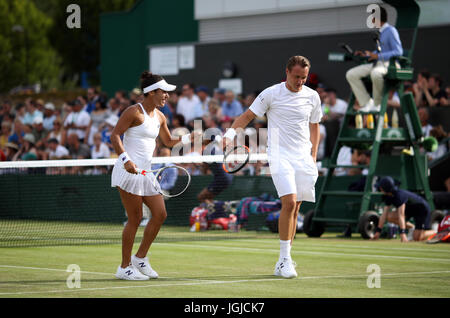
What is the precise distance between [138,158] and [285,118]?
1.62 metres

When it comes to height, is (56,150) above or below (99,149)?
below

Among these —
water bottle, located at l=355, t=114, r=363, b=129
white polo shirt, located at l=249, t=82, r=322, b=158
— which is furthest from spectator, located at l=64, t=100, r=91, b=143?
white polo shirt, located at l=249, t=82, r=322, b=158

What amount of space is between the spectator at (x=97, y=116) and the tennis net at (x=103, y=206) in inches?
69.0

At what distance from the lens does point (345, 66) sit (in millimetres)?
23219

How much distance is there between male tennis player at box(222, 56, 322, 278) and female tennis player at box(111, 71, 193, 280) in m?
0.85

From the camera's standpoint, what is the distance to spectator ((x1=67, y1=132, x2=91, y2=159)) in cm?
2108

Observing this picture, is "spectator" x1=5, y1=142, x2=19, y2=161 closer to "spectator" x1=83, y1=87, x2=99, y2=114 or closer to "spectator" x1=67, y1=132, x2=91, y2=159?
"spectator" x1=67, y1=132, x2=91, y2=159

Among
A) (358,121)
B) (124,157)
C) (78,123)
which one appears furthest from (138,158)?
(78,123)

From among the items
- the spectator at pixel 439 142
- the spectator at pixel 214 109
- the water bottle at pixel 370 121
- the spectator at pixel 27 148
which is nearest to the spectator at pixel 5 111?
the spectator at pixel 27 148

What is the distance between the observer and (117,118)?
2022 centimetres

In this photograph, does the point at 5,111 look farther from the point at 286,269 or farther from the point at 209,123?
the point at 286,269

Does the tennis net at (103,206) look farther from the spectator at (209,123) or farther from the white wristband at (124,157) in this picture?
the white wristband at (124,157)
